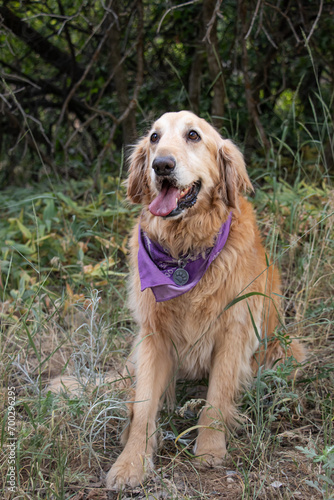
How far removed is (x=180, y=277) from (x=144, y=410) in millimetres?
696

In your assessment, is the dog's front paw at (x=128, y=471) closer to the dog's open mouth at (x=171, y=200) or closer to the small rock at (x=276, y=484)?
the small rock at (x=276, y=484)

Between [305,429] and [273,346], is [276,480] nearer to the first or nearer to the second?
[305,429]

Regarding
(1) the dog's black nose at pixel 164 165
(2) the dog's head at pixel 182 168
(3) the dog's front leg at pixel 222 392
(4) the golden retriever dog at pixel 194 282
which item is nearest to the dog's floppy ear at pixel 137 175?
(2) the dog's head at pixel 182 168

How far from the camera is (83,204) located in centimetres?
432

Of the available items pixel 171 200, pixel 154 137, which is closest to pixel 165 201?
pixel 171 200

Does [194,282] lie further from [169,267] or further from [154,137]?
[154,137]

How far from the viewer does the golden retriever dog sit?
2365mm

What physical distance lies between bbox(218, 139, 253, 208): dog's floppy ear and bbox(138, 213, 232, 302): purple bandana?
0.11 metres

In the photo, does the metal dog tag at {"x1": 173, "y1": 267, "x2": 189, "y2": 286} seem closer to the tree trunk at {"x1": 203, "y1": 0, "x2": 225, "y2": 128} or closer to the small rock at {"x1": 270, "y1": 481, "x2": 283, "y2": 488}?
the small rock at {"x1": 270, "y1": 481, "x2": 283, "y2": 488}

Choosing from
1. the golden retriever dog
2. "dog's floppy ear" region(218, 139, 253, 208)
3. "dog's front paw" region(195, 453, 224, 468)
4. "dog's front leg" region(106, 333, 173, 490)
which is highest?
"dog's floppy ear" region(218, 139, 253, 208)

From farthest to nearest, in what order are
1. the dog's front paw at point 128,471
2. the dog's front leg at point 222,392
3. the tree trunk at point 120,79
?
the tree trunk at point 120,79
the dog's front leg at point 222,392
the dog's front paw at point 128,471

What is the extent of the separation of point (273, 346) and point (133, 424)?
978 millimetres

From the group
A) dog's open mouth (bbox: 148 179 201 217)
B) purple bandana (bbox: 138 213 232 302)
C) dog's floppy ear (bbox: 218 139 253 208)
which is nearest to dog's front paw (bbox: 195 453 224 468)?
purple bandana (bbox: 138 213 232 302)

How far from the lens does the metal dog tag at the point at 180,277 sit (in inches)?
95.1
